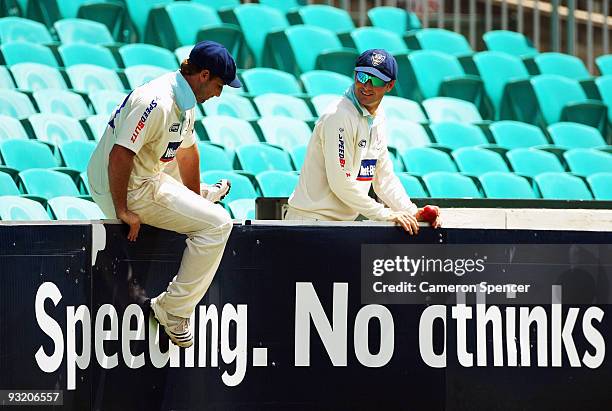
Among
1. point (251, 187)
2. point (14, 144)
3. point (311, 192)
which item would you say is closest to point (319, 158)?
point (311, 192)

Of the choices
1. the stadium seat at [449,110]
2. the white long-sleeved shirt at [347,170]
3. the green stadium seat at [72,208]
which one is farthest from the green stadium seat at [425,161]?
the white long-sleeved shirt at [347,170]

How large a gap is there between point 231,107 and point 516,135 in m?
2.59

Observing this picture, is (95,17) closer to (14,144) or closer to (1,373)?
(14,144)

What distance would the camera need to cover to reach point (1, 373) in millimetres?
5441

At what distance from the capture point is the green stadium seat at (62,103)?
9516 mm

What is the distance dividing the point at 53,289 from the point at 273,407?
113 cm

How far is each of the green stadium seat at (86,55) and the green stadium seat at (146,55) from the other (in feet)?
0.39

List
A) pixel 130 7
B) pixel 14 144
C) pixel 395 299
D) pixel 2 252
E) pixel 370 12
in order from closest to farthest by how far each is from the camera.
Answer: pixel 2 252, pixel 395 299, pixel 14 144, pixel 130 7, pixel 370 12

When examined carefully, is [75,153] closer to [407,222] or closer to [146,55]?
[146,55]

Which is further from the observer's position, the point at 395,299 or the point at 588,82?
the point at 588,82

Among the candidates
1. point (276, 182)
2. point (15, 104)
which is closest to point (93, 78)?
point (15, 104)

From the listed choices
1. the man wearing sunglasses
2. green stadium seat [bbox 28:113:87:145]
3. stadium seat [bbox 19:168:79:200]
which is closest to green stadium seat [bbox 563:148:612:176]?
green stadium seat [bbox 28:113:87:145]

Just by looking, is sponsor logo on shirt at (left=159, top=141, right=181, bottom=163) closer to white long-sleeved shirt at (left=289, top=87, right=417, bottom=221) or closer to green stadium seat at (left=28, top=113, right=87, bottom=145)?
white long-sleeved shirt at (left=289, top=87, right=417, bottom=221)

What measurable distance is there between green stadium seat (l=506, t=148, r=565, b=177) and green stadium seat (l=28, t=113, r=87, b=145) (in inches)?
139
